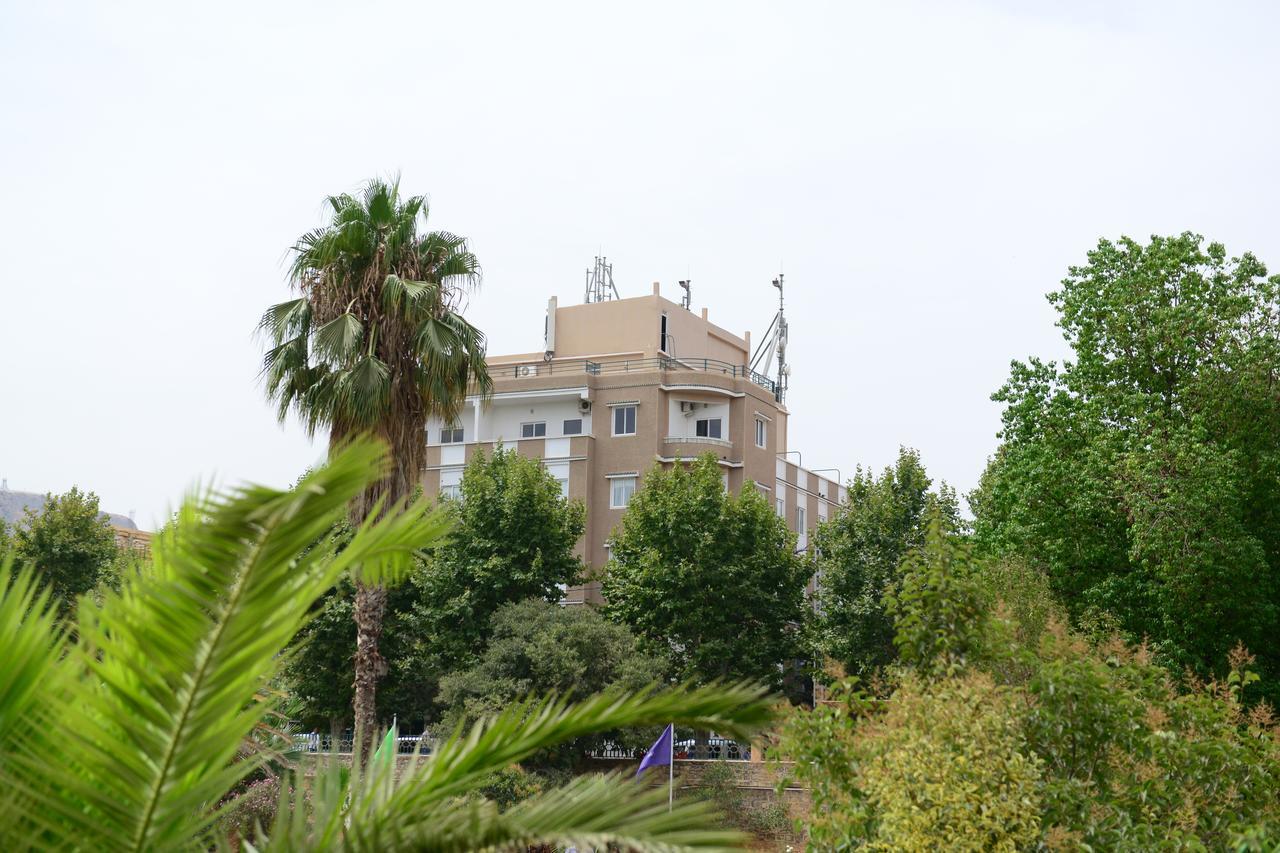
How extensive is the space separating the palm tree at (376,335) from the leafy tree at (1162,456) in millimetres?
12578

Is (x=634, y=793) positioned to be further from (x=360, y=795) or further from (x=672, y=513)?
(x=672, y=513)

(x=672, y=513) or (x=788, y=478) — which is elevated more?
(x=788, y=478)

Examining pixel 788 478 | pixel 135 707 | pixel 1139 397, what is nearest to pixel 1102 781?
pixel 135 707

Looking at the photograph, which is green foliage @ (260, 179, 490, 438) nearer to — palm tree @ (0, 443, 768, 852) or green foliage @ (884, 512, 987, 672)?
green foliage @ (884, 512, 987, 672)

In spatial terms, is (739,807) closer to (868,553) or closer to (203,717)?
(868,553)

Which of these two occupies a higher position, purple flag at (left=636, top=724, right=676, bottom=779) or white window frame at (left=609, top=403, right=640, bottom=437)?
white window frame at (left=609, top=403, right=640, bottom=437)

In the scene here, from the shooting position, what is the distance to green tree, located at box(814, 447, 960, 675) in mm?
36688

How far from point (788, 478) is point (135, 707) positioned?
54.6m

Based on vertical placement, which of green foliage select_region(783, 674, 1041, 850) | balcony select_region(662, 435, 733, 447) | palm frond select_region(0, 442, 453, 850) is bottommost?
green foliage select_region(783, 674, 1041, 850)

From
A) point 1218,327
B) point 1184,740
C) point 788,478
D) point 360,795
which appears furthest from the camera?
point 788,478

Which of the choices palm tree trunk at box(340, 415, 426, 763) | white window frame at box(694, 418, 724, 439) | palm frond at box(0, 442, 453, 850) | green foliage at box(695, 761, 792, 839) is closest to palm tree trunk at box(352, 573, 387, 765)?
palm tree trunk at box(340, 415, 426, 763)

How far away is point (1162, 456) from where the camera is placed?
25.3 m

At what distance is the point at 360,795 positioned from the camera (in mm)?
3758

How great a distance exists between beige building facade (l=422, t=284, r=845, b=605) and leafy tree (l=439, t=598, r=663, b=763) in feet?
45.4
